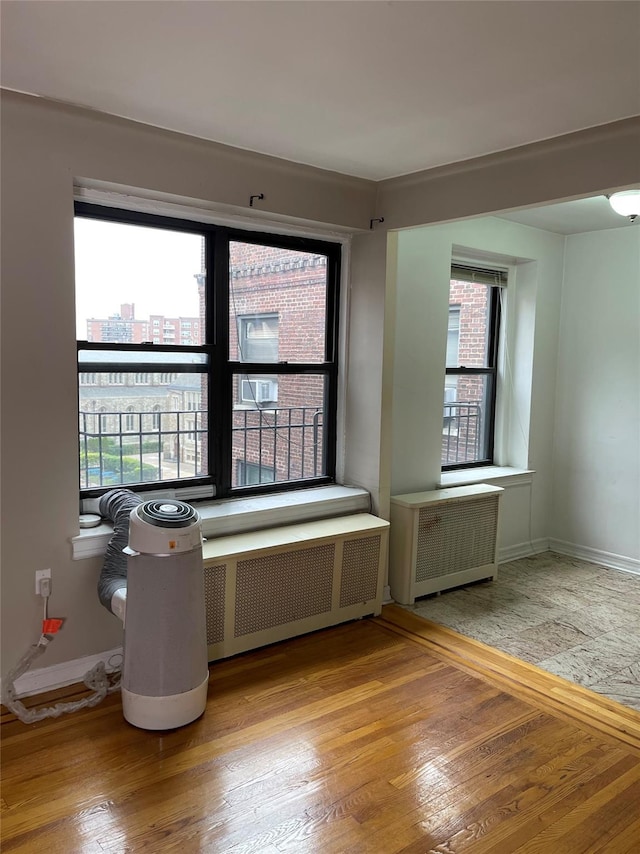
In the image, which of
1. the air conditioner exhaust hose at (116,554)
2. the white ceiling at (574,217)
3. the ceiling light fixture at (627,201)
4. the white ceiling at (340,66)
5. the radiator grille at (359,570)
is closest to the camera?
→ the white ceiling at (340,66)

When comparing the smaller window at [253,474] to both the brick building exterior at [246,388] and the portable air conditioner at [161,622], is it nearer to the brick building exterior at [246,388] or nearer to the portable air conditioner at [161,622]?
the brick building exterior at [246,388]

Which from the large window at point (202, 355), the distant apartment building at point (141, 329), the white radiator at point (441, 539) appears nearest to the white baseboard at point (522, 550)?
the white radiator at point (441, 539)

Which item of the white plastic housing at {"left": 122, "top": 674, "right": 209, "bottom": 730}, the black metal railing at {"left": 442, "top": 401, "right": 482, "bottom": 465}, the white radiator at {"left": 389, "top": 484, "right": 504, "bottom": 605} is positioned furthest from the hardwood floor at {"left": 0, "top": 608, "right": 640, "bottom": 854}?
the black metal railing at {"left": 442, "top": 401, "right": 482, "bottom": 465}

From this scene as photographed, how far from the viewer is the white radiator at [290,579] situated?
322 cm

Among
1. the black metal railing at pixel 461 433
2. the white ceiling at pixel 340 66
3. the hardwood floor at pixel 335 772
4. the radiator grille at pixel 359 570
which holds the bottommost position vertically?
the hardwood floor at pixel 335 772

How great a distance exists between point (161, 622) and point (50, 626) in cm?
65

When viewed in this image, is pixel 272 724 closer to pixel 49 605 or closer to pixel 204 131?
pixel 49 605

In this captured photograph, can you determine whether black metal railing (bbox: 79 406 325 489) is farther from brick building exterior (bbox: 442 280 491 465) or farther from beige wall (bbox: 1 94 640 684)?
brick building exterior (bbox: 442 280 491 465)

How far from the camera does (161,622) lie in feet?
8.54

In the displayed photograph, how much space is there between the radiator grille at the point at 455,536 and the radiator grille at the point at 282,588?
79 centimetres

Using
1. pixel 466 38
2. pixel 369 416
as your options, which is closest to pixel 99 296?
pixel 369 416

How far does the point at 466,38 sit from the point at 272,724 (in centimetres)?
269

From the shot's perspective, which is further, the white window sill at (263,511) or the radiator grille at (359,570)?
the radiator grille at (359,570)

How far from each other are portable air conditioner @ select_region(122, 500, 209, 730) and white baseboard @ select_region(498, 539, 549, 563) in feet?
9.84
